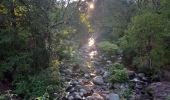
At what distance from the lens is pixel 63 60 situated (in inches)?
603

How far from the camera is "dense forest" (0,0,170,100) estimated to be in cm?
1199

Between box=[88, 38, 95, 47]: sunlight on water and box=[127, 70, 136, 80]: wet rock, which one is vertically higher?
box=[88, 38, 95, 47]: sunlight on water

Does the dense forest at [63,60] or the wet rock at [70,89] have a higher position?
the dense forest at [63,60]

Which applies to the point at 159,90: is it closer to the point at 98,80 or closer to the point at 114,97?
the point at 114,97

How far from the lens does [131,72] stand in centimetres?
1571

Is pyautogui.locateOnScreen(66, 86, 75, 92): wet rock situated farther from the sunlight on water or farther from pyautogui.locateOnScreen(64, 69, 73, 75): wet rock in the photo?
the sunlight on water

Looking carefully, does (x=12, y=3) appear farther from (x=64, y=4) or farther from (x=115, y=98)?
(x=115, y=98)

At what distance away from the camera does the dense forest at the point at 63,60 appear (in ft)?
39.3

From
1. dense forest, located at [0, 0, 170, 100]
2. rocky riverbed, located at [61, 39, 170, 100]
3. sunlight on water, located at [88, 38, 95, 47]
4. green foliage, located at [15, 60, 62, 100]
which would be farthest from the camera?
sunlight on water, located at [88, 38, 95, 47]

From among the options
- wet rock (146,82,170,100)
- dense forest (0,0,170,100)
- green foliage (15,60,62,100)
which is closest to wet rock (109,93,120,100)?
dense forest (0,0,170,100)

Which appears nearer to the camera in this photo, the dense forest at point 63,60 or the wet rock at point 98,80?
the dense forest at point 63,60

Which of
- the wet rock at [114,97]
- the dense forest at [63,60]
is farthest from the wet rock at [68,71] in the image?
the wet rock at [114,97]

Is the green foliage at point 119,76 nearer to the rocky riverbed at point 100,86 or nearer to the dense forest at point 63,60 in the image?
the dense forest at point 63,60

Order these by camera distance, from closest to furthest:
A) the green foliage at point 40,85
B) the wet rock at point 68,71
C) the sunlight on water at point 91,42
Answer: the green foliage at point 40,85
the wet rock at point 68,71
the sunlight on water at point 91,42
